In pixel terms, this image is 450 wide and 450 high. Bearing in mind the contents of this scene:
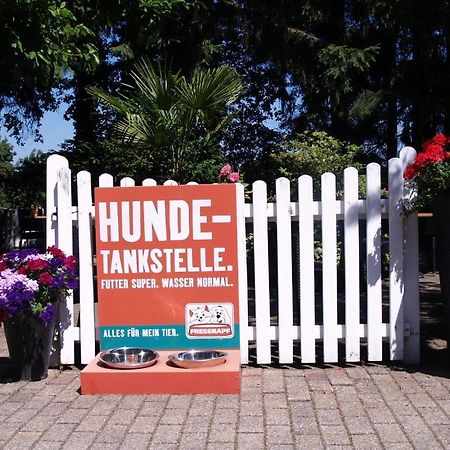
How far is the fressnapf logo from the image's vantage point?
5383mm

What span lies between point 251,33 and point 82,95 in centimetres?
614

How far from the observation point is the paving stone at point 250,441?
375cm

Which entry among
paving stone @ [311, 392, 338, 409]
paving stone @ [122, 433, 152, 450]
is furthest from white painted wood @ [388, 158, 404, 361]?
paving stone @ [122, 433, 152, 450]

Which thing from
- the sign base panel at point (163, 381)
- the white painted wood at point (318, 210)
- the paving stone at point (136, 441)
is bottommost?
the paving stone at point (136, 441)

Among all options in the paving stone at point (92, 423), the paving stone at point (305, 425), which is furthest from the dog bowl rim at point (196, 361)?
the paving stone at point (305, 425)

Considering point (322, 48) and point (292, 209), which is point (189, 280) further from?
point (322, 48)

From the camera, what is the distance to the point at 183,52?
13266 millimetres

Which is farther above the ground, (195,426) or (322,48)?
(322,48)

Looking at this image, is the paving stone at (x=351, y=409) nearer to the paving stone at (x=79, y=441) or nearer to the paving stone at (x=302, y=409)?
the paving stone at (x=302, y=409)

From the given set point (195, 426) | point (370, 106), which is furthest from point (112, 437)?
point (370, 106)

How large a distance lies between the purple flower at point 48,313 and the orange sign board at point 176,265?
44 centimetres

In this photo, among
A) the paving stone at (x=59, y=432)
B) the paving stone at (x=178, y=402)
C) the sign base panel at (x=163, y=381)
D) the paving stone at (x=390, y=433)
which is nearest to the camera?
the paving stone at (x=390, y=433)

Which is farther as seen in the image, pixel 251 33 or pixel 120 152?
pixel 251 33

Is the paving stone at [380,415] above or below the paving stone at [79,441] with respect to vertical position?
above
